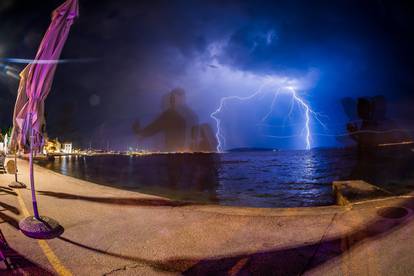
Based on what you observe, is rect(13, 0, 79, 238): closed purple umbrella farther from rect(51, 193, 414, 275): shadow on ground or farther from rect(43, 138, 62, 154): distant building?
rect(43, 138, 62, 154): distant building

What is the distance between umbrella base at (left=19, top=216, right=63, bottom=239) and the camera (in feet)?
14.5

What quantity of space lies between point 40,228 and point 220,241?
343 cm

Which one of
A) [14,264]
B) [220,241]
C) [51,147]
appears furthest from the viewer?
[51,147]

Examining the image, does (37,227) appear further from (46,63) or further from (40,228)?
(46,63)

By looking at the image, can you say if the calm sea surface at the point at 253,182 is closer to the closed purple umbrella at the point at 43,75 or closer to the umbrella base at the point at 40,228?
the umbrella base at the point at 40,228

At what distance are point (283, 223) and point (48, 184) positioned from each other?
33.3ft

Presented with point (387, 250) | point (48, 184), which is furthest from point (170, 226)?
point (48, 184)

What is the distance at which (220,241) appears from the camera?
4.10 meters

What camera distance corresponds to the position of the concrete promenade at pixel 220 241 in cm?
324

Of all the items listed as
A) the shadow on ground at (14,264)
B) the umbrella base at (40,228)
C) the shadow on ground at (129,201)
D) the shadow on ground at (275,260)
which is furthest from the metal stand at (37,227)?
the shadow on ground at (129,201)

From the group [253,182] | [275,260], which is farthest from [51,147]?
[275,260]

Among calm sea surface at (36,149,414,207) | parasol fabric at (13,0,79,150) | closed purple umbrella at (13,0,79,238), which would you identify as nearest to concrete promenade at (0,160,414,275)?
closed purple umbrella at (13,0,79,238)

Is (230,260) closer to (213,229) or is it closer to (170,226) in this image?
(213,229)

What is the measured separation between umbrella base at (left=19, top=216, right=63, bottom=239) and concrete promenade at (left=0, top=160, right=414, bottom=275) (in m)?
0.13
